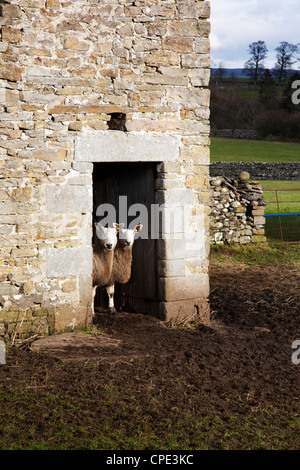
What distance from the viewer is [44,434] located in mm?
5070

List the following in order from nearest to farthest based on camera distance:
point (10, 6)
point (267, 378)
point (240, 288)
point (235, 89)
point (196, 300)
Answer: point (267, 378) → point (10, 6) → point (196, 300) → point (240, 288) → point (235, 89)

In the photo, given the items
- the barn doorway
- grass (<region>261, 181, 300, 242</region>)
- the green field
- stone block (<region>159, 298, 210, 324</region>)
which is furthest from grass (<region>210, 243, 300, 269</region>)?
stone block (<region>159, 298, 210, 324</region>)

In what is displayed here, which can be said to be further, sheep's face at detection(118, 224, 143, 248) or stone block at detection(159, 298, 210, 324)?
sheep's face at detection(118, 224, 143, 248)

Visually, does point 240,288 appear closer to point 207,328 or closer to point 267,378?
point 207,328

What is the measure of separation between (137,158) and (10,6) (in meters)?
2.45

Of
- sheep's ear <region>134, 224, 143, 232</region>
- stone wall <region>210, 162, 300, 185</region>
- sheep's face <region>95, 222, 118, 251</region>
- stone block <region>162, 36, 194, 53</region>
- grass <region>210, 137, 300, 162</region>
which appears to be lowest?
sheep's face <region>95, 222, 118, 251</region>

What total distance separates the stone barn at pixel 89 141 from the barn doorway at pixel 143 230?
41 mm

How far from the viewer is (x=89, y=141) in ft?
25.1

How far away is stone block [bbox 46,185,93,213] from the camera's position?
751 centimetres

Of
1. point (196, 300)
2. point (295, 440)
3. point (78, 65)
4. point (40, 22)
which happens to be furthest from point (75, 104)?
point (295, 440)

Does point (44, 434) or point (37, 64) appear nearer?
point (44, 434)

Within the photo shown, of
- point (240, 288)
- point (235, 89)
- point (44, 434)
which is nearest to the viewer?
point (44, 434)

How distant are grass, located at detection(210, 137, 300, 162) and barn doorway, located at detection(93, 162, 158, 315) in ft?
90.6

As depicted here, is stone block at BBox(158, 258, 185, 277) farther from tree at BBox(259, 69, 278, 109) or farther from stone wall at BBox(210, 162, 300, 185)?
Result: tree at BBox(259, 69, 278, 109)
